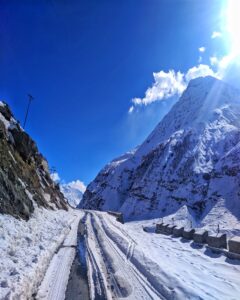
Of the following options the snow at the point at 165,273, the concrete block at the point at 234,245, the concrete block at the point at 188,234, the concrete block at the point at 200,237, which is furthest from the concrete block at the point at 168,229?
the concrete block at the point at 234,245

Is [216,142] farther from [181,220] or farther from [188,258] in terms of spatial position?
[188,258]

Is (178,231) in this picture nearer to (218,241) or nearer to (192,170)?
(218,241)

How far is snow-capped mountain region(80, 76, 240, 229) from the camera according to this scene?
5581cm

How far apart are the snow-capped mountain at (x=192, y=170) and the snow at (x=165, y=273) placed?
135 ft

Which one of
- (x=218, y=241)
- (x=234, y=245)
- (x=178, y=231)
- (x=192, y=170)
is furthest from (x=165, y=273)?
(x=192, y=170)

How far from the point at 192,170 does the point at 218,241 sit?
189 feet

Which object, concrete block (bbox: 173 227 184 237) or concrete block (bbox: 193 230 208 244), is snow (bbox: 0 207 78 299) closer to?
concrete block (bbox: 193 230 208 244)

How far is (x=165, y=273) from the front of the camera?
7.50 meters

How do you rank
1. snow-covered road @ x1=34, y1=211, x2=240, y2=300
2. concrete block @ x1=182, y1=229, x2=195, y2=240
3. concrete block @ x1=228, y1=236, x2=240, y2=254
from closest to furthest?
snow-covered road @ x1=34, y1=211, x2=240, y2=300, concrete block @ x1=228, y1=236, x2=240, y2=254, concrete block @ x1=182, y1=229, x2=195, y2=240

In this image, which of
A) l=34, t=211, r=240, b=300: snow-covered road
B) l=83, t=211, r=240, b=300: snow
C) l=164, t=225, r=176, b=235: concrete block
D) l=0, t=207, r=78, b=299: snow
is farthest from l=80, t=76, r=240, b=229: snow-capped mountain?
l=0, t=207, r=78, b=299: snow

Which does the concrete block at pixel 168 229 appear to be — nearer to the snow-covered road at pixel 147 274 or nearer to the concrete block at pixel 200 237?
the concrete block at pixel 200 237

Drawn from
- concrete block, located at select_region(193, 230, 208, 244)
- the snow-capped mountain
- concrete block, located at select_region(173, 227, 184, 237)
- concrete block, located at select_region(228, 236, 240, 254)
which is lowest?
concrete block, located at select_region(228, 236, 240, 254)

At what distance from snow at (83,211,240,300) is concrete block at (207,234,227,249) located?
1.41 feet

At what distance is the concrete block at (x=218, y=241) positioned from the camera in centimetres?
1067
